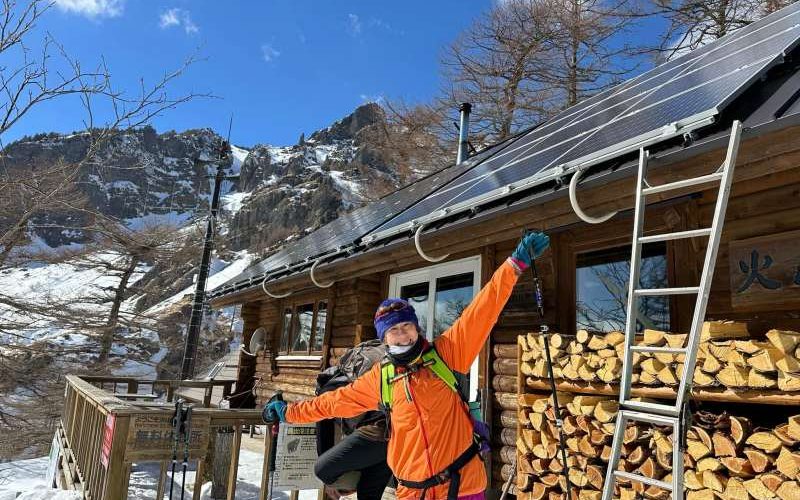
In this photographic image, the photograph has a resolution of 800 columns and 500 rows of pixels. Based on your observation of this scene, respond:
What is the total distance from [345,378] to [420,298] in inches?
127

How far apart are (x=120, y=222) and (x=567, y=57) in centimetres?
1676

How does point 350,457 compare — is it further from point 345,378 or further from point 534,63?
point 534,63

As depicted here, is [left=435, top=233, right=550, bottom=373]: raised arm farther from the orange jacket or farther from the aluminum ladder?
the aluminum ladder

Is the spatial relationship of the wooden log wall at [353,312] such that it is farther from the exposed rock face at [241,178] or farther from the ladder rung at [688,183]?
the ladder rung at [688,183]

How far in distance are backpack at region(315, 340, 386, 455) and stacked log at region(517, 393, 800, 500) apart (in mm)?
1305

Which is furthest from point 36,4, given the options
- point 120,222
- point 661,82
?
point 661,82

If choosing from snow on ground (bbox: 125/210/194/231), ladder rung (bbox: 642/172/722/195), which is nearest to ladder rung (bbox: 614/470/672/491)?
ladder rung (bbox: 642/172/722/195)

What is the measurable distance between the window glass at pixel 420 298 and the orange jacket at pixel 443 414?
12.9 ft

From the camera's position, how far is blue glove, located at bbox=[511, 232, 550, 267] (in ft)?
8.64

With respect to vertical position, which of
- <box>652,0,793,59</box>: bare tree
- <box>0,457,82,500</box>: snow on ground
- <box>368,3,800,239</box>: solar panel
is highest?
<box>652,0,793,59</box>: bare tree

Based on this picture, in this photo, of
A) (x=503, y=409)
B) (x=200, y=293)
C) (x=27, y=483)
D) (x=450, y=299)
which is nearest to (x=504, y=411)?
(x=503, y=409)

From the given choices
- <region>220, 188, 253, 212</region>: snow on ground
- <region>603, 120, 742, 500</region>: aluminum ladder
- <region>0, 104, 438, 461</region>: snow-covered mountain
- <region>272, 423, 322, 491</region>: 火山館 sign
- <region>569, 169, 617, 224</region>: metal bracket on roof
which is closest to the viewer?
<region>603, 120, 742, 500</region>: aluminum ladder

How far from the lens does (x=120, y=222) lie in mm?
5707

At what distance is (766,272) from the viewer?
135 inches
